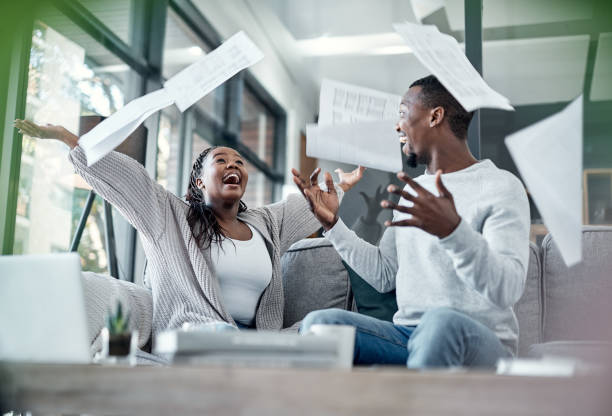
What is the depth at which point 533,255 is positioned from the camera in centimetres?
189

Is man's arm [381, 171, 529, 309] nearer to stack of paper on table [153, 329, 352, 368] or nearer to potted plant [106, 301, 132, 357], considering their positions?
stack of paper on table [153, 329, 352, 368]

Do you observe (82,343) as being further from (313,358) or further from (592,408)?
(592,408)

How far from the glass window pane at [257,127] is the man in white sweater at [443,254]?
4.37 metres

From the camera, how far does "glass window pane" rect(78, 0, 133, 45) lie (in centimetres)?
340

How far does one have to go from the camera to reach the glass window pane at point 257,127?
19.6ft

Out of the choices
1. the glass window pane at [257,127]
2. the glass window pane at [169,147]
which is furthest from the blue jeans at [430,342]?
the glass window pane at [257,127]

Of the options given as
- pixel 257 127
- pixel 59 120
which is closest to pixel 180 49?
pixel 257 127

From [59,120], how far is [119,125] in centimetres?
202

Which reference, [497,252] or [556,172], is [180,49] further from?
[556,172]

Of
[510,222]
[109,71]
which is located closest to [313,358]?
[510,222]

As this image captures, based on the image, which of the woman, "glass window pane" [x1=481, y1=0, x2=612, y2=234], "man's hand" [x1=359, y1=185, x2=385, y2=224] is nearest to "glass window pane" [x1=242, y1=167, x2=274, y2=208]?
"glass window pane" [x1=481, y1=0, x2=612, y2=234]

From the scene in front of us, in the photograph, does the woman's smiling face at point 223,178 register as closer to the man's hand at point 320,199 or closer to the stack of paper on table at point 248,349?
the man's hand at point 320,199

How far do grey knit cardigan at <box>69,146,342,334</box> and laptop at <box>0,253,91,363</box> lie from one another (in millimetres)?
702

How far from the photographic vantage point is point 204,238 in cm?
190
